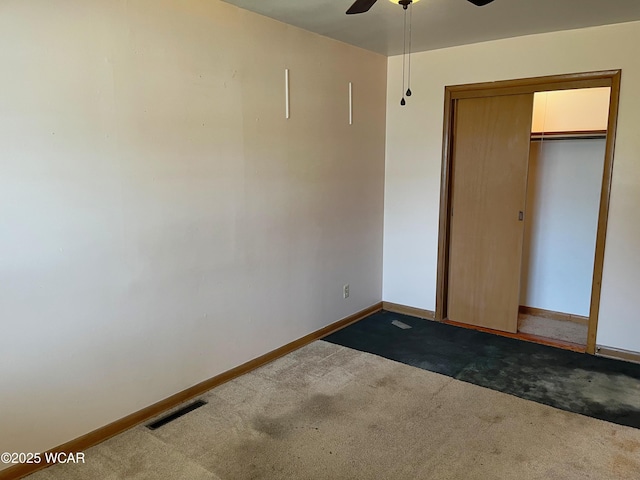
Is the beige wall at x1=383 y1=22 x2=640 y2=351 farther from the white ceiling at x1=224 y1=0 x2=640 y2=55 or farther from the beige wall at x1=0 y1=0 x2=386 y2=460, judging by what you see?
the beige wall at x1=0 y1=0 x2=386 y2=460

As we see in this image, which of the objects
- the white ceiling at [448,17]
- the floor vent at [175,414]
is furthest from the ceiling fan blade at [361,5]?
the floor vent at [175,414]

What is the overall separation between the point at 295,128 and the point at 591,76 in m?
2.21

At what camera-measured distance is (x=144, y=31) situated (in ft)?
7.88

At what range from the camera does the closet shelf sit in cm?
390

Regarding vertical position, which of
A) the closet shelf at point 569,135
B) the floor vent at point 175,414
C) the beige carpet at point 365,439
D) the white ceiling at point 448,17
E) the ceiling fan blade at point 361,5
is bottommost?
the beige carpet at point 365,439

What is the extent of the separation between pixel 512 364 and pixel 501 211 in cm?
131

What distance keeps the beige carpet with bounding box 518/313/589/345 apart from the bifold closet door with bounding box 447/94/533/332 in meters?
0.25

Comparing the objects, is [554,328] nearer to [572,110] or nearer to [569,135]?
[569,135]

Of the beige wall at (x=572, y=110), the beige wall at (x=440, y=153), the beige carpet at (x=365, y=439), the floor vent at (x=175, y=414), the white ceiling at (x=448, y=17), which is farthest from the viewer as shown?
the beige wall at (x=572, y=110)

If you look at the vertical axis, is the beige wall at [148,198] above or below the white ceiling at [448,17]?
below

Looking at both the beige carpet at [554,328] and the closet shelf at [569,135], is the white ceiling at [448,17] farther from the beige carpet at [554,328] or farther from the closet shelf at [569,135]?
the beige carpet at [554,328]

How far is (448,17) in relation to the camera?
306 cm

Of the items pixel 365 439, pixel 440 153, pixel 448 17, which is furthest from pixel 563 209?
pixel 365 439

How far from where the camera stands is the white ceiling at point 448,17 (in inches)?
110
